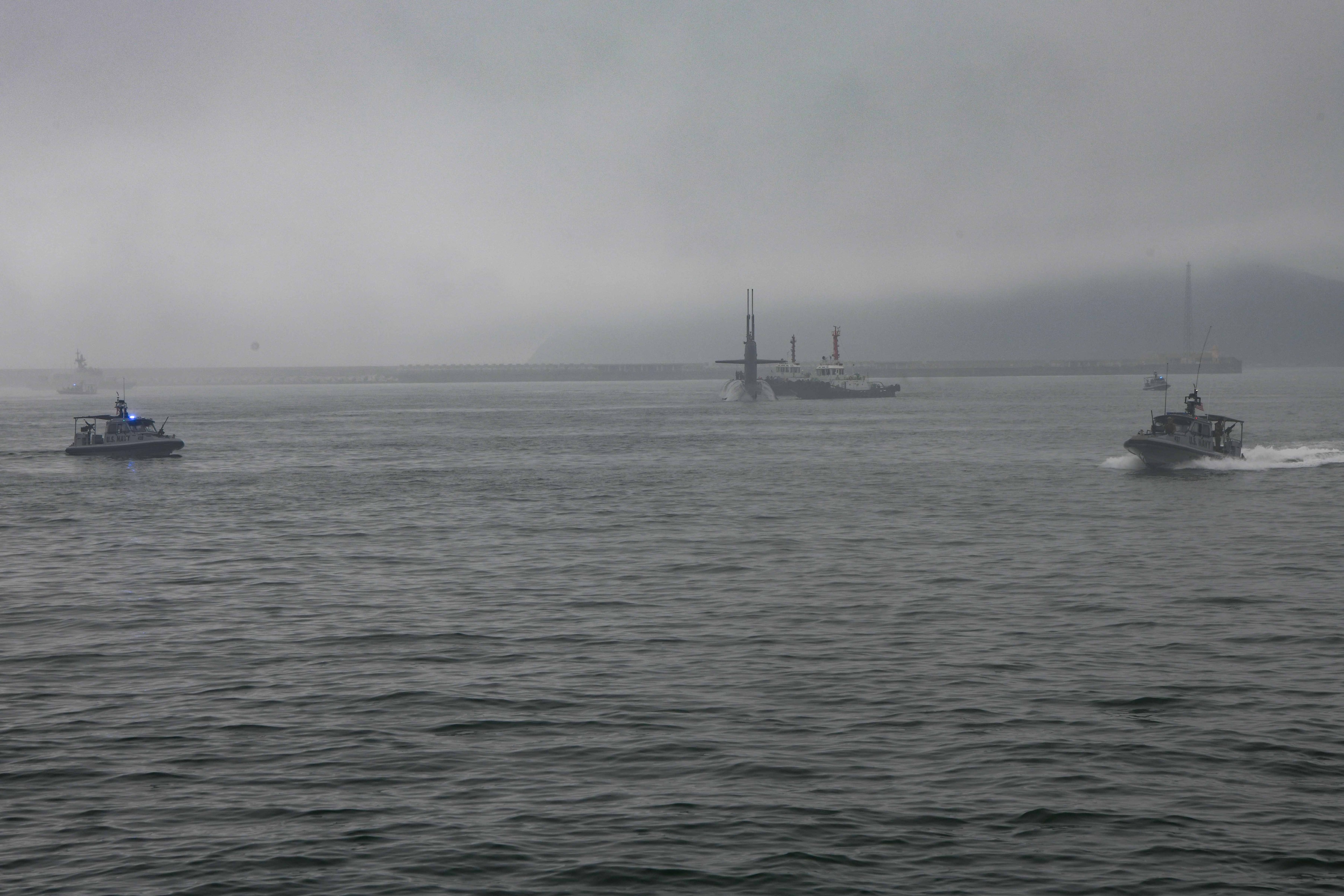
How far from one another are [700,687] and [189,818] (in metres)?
10.4

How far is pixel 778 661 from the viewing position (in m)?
27.4

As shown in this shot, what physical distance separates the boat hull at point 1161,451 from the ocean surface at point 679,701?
596 inches

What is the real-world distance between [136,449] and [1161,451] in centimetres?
7236

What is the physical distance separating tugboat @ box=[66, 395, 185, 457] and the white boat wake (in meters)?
67.1

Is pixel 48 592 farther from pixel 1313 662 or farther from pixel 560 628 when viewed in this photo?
pixel 1313 662

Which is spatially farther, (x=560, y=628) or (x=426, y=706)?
(x=560, y=628)

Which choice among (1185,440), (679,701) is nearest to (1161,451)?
(1185,440)

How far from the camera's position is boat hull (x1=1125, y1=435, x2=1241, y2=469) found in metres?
74.3

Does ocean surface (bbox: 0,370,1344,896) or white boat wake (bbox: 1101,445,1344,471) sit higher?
white boat wake (bbox: 1101,445,1344,471)

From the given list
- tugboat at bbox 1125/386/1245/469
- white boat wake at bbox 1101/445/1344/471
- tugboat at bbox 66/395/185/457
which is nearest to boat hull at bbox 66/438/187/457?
tugboat at bbox 66/395/185/457

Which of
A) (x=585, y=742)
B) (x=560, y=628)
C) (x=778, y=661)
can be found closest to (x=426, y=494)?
(x=560, y=628)

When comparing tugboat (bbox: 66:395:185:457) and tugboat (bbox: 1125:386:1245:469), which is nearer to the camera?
tugboat (bbox: 1125:386:1245:469)

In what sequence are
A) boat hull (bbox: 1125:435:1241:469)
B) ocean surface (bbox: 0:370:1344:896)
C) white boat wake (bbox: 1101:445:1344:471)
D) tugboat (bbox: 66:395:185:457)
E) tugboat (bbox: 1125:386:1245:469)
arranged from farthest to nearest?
tugboat (bbox: 66:395:185:457) < white boat wake (bbox: 1101:445:1344:471) < tugboat (bbox: 1125:386:1245:469) < boat hull (bbox: 1125:435:1241:469) < ocean surface (bbox: 0:370:1344:896)

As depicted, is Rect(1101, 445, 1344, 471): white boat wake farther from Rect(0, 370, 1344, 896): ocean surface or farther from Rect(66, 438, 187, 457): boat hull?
Rect(66, 438, 187, 457): boat hull
